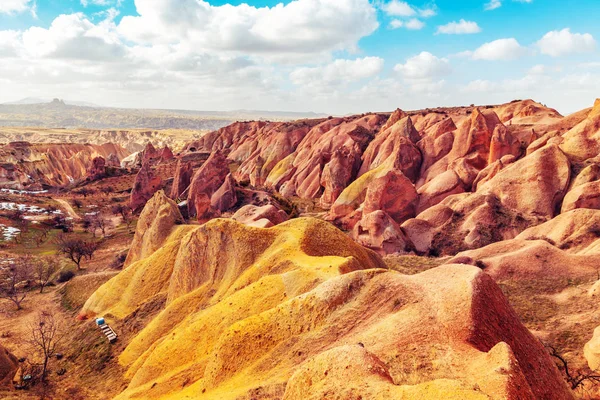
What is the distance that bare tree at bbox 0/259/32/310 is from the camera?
43309 millimetres

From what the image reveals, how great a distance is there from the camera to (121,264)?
5153 cm

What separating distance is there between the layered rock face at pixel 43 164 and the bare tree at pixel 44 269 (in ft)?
228

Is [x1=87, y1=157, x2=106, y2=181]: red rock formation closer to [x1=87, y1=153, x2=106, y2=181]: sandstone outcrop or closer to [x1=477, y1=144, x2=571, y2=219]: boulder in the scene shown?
[x1=87, y1=153, x2=106, y2=181]: sandstone outcrop

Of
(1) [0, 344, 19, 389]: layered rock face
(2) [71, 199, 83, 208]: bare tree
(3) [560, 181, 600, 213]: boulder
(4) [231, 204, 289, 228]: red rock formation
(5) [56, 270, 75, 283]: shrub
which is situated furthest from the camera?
(2) [71, 199, 83, 208]: bare tree

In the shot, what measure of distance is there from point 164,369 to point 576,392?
19896 mm

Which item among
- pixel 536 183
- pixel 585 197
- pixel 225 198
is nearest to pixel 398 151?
pixel 536 183

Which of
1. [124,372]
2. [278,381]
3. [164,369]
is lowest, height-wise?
[124,372]

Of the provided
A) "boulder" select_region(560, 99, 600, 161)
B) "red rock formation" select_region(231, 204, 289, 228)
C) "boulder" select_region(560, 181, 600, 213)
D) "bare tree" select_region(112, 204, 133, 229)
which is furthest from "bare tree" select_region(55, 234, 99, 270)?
"boulder" select_region(560, 99, 600, 161)

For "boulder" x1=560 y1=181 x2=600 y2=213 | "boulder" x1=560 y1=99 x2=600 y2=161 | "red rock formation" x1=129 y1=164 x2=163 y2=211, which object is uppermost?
"boulder" x1=560 y1=99 x2=600 y2=161

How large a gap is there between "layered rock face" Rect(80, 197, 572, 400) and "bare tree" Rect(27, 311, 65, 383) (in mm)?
6120

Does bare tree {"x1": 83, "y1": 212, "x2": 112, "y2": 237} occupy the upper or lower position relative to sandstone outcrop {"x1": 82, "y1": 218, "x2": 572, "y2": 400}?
lower

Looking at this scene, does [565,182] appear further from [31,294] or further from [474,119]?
[31,294]

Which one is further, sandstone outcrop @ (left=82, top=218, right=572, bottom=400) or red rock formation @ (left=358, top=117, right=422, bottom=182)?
red rock formation @ (left=358, top=117, right=422, bottom=182)

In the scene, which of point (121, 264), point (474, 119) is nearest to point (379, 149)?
point (474, 119)
